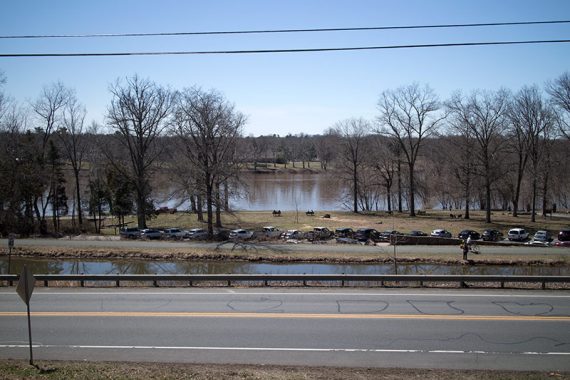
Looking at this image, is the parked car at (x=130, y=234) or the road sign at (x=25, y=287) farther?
the parked car at (x=130, y=234)

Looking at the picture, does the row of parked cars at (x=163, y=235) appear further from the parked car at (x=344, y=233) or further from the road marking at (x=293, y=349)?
the road marking at (x=293, y=349)

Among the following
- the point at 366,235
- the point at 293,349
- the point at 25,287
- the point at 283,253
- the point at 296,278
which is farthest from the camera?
→ the point at 366,235

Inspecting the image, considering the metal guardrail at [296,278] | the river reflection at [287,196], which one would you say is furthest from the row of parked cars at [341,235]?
the metal guardrail at [296,278]

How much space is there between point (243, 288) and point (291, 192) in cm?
7140

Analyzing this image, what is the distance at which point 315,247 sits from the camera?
35.2m

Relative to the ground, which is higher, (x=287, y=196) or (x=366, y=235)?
(x=287, y=196)

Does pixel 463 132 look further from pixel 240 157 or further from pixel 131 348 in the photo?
pixel 131 348

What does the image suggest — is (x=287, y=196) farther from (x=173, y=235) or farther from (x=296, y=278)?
(x=296, y=278)

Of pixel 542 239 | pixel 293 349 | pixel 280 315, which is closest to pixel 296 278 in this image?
pixel 280 315

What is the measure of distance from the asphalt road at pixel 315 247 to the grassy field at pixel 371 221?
8257 millimetres

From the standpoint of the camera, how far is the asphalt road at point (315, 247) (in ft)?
109

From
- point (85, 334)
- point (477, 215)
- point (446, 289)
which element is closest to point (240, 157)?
point (477, 215)

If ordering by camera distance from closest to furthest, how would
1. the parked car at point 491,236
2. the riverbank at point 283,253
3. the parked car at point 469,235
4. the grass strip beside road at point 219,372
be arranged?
the grass strip beside road at point 219,372 → the riverbank at point 283,253 → the parked car at point 491,236 → the parked car at point 469,235

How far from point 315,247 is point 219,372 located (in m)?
25.3
